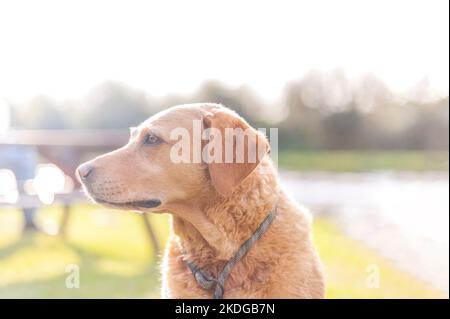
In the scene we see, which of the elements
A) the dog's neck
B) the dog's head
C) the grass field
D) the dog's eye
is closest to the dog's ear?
the dog's head

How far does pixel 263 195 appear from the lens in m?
3.58

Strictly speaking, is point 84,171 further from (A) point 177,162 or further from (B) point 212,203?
(B) point 212,203

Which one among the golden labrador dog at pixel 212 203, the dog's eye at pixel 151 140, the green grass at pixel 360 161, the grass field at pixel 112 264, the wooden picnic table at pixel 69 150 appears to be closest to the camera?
the golden labrador dog at pixel 212 203

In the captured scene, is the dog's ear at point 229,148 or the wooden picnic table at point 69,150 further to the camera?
the wooden picnic table at point 69,150

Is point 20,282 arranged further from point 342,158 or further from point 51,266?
point 342,158

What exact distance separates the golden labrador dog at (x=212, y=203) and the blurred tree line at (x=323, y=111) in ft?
78.7

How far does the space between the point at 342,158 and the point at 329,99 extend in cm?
399

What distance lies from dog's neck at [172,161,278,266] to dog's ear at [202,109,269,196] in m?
0.10

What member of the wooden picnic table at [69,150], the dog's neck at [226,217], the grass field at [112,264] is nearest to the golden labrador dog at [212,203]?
the dog's neck at [226,217]

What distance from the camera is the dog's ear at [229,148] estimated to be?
137 inches

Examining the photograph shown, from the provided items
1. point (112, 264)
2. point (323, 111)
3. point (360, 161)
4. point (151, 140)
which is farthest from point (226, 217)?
point (323, 111)

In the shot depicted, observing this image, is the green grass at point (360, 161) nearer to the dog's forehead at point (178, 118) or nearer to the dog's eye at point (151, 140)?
the dog's forehead at point (178, 118)

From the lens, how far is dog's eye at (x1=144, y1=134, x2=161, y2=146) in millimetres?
3668

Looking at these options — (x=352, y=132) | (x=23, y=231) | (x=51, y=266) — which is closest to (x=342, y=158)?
(x=352, y=132)
